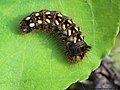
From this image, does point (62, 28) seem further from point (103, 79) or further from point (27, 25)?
point (103, 79)

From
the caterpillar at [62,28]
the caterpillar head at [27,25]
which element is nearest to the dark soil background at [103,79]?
the caterpillar at [62,28]

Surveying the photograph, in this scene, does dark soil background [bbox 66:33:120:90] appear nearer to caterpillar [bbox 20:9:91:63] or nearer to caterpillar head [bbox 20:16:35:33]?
caterpillar [bbox 20:9:91:63]

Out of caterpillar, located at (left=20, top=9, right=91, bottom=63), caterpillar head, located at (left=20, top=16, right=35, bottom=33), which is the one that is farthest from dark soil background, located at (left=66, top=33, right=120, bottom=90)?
caterpillar head, located at (left=20, top=16, right=35, bottom=33)

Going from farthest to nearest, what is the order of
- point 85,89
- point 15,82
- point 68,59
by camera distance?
point 85,89 → point 68,59 → point 15,82

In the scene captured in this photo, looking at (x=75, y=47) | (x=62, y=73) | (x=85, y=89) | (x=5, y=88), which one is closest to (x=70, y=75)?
(x=62, y=73)

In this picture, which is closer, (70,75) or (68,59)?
(70,75)

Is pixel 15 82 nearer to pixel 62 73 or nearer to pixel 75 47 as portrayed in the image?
pixel 62 73

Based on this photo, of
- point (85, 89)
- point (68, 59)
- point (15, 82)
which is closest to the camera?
point (15, 82)
